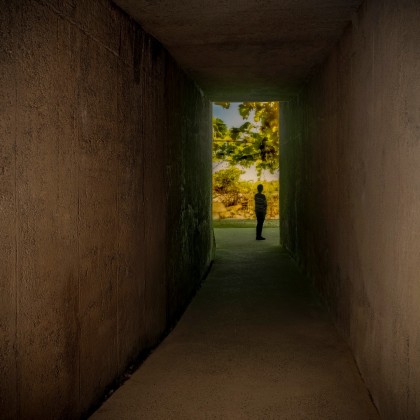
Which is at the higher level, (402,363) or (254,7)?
(254,7)

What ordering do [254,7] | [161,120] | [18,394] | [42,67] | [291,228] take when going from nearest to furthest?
[18,394], [42,67], [254,7], [161,120], [291,228]

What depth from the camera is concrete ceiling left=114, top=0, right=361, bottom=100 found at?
13.3 feet

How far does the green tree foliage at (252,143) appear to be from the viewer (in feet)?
77.7

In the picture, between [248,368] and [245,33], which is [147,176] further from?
[248,368]

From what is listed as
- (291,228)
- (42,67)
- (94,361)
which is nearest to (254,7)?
(42,67)

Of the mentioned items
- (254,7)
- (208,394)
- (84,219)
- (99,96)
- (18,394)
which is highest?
(254,7)

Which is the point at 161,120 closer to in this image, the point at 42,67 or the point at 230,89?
the point at 42,67

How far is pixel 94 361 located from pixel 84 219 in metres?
1.18

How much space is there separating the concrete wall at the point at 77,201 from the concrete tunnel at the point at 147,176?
13 millimetres

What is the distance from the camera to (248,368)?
4332 millimetres

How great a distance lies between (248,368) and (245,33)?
3.68 m

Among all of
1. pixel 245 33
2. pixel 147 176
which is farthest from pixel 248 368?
pixel 245 33

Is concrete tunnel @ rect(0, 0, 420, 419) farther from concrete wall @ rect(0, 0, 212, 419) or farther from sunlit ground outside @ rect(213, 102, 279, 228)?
sunlit ground outside @ rect(213, 102, 279, 228)

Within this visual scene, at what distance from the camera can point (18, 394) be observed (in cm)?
251
